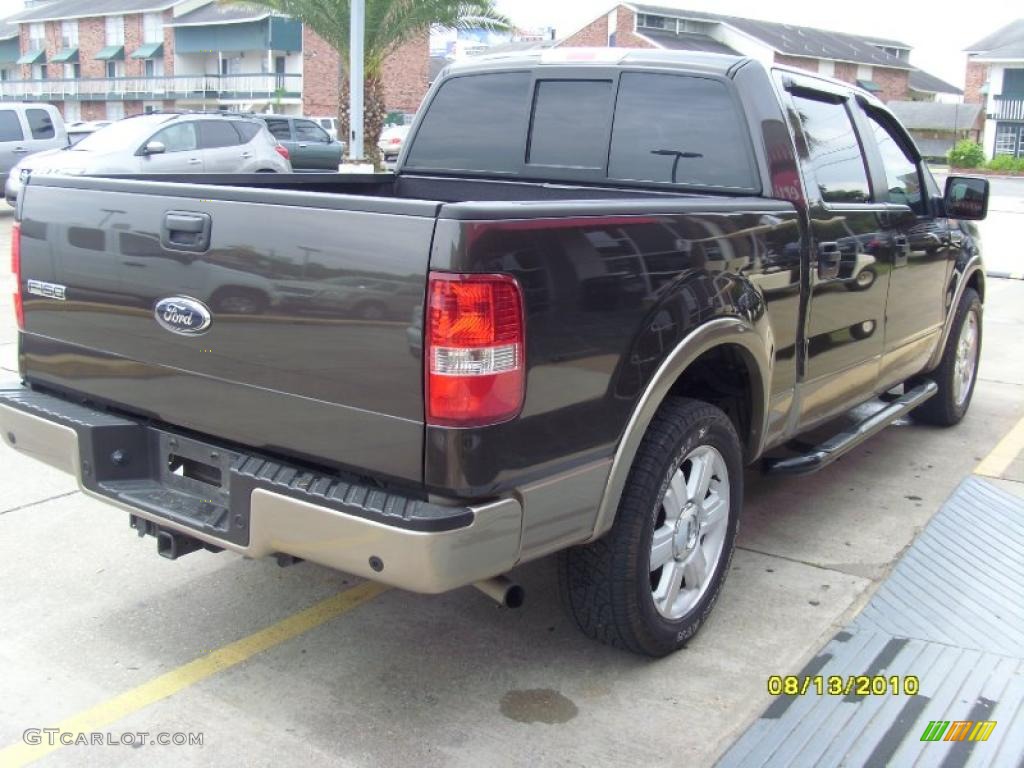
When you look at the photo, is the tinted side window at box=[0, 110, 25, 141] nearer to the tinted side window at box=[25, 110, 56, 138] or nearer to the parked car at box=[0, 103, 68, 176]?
the parked car at box=[0, 103, 68, 176]

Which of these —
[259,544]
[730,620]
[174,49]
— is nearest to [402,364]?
[259,544]

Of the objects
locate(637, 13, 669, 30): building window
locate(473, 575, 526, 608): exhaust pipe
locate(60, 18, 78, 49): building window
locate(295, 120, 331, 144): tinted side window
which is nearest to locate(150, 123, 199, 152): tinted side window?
locate(295, 120, 331, 144): tinted side window

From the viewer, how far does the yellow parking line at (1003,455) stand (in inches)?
230

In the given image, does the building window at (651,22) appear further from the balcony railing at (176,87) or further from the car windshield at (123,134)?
the car windshield at (123,134)

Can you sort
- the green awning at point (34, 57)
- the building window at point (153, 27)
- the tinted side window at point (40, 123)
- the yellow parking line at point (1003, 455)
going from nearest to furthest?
the yellow parking line at point (1003, 455) < the tinted side window at point (40, 123) < the building window at point (153, 27) < the green awning at point (34, 57)

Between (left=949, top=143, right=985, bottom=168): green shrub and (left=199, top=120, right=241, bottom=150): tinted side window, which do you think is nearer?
(left=199, top=120, right=241, bottom=150): tinted side window

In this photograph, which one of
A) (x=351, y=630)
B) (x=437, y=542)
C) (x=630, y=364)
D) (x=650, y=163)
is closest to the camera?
(x=437, y=542)

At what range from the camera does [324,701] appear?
3.34 metres

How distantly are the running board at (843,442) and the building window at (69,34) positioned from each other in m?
64.1

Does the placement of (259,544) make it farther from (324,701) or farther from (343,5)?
(343,5)

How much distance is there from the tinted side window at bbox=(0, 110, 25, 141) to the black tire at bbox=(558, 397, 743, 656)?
724 inches

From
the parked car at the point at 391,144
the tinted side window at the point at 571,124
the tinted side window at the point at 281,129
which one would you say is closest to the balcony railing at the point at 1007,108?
the parked car at the point at 391,144

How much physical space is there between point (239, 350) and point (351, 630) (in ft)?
4.14

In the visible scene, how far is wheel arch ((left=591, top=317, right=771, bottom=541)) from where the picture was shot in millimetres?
3137
